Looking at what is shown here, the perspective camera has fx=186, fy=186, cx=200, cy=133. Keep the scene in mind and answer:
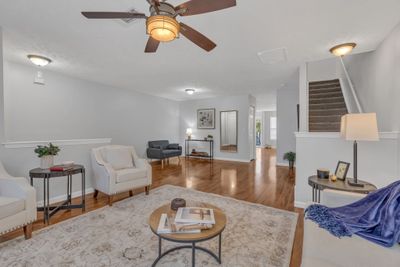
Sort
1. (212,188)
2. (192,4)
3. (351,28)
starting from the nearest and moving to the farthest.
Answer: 1. (192,4)
2. (351,28)
3. (212,188)

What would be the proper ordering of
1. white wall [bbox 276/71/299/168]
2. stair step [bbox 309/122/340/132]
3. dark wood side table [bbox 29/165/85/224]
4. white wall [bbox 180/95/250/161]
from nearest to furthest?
dark wood side table [bbox 29/165/85/224] → stair step [bbox 309/122/340/132] → white wall [bbox 276/71/299/168] → white wall [bbox 180/95/250/161]

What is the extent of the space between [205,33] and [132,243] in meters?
2.54

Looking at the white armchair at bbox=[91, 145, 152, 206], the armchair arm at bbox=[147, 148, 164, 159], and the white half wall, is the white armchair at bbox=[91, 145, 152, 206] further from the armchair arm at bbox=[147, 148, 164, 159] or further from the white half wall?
the white half wall

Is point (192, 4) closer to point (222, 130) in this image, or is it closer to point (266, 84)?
point (266, 84)

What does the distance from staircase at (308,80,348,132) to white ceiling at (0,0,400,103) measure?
5.07 ft

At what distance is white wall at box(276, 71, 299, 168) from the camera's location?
573cm

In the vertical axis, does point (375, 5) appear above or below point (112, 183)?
above

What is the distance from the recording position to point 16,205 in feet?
6.08

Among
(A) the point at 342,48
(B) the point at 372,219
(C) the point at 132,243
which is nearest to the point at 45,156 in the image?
(C) the point at 132,243

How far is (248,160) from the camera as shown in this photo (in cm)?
653

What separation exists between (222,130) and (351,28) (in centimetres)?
511

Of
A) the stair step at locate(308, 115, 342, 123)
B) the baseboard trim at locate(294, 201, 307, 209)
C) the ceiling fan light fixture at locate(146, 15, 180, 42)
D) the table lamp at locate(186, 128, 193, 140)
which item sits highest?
the ceiling fan light fixture at locate(146, 15, 180, 42)

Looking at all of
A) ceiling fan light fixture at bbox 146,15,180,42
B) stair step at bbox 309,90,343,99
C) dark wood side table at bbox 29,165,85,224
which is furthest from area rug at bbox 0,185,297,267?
stair step at bbox 309,90,343,99

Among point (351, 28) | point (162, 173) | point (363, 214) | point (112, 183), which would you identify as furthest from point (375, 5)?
point (162, 173)
